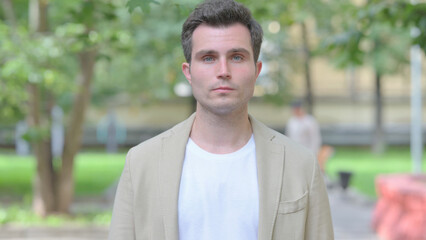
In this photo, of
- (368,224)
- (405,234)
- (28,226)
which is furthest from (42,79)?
(368,224)

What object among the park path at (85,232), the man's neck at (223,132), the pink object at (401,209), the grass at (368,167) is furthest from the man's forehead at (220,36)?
the grass at (368,167)

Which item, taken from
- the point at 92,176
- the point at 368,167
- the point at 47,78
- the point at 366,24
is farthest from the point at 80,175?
the point at 366,24

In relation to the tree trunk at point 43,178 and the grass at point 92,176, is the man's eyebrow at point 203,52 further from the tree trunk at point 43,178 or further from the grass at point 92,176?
the tree trunk at point 43,178

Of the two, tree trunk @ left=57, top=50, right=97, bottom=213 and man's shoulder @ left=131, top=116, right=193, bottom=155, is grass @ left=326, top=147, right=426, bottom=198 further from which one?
man's shoulder @ left=131, top=116, right=193, bottom=155

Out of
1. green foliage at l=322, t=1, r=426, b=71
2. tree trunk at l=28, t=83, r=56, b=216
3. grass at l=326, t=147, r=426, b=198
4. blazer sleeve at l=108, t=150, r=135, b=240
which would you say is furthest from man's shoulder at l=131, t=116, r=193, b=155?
grass at l=326, t=147, r=426, b=198

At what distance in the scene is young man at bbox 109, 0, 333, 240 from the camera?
7.27ft

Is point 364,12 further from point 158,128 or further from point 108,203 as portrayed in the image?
point 158,128

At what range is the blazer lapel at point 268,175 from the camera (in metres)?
2.18

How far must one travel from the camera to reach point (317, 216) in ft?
7.44

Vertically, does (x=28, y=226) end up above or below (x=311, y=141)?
below

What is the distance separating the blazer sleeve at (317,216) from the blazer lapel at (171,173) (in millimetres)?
469

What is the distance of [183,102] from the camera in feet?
112

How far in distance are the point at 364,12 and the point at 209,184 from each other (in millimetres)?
4029

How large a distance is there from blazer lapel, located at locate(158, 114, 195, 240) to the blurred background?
101 centimetres
